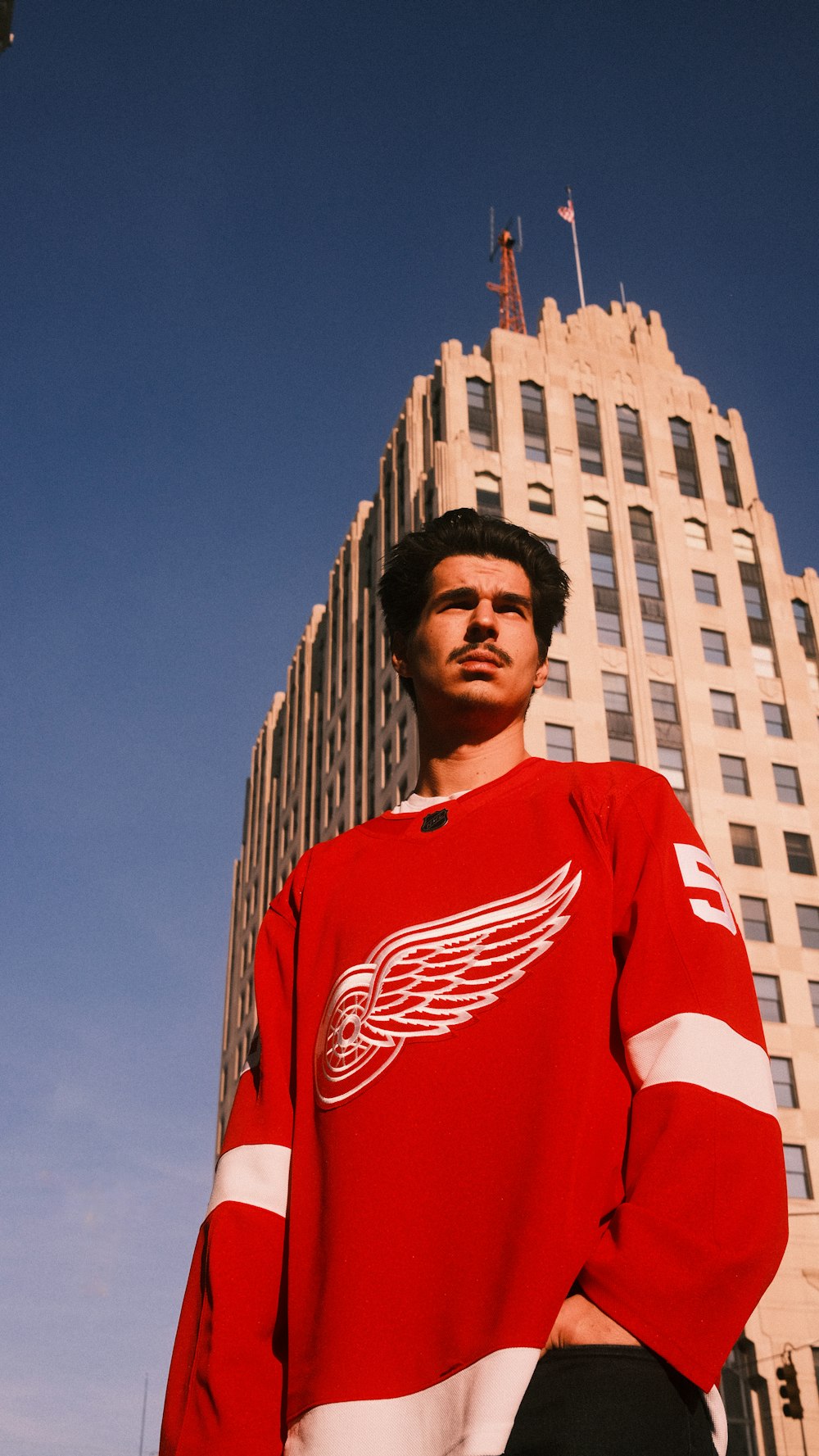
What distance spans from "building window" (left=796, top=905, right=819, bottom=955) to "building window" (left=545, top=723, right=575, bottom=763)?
30.0 feet

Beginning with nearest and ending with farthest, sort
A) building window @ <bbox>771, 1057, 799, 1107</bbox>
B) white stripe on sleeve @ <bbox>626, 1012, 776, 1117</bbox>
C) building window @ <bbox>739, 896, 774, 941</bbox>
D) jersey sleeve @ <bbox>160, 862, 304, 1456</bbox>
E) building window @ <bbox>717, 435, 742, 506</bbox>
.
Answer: white stripe on sleeve @ <bbox>626, 1012, 776, 1117</bbox>
jersey sleeve @ <bbox>160, 862, 304, 1456</bbox>
building window @ <bbox>771, 1057, 799, 1107</bbox>
building window @ <bbox>739, 896, 774, 941</bbox>
building window @ <bbox>717, 435, 742, 506</bbox>

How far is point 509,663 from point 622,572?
43.2 m

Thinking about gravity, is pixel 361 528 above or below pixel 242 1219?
above

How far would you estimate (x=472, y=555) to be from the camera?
4.58m

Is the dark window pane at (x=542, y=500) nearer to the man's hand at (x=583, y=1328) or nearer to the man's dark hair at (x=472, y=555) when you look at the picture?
the man's dark hair at (x=472, y=555)

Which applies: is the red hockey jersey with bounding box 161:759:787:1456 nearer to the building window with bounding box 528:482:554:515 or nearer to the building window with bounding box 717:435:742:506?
the building window with bounding box 528:482:554:515

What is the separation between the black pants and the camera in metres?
2.46

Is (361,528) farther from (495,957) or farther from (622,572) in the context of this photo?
(495,957)

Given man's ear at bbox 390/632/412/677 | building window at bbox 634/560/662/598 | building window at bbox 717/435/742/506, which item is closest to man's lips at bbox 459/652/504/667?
man's ear at bbox 390/632/412/677

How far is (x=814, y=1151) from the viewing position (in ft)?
118

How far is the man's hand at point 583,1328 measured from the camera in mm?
2539

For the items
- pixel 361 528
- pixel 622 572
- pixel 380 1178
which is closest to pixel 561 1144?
pixel 380 1178

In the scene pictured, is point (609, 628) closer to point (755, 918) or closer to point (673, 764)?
point (673, 764)

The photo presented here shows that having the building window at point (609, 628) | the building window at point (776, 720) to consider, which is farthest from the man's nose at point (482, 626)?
the building window at point (776, 720)
